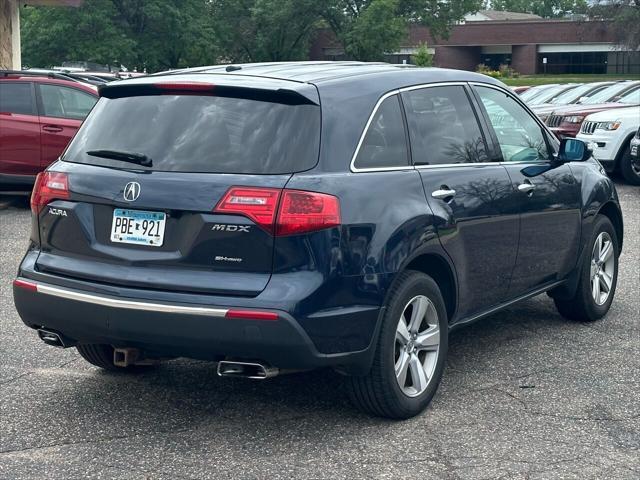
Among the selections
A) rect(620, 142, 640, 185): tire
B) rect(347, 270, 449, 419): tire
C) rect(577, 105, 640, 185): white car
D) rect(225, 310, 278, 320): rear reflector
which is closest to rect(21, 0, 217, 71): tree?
rect(577, 105, 640, 185): white car

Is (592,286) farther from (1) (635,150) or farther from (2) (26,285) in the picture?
(1) (635,150)

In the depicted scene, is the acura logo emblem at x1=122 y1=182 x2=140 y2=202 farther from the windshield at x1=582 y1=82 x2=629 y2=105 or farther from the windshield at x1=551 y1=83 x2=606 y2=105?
the windshield at x1=551 y1=83 x2=606 y2=105

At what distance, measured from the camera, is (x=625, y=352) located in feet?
21.6

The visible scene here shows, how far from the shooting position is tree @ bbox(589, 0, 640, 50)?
198 ft

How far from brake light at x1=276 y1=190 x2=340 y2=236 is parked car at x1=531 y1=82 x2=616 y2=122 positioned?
16.4 m

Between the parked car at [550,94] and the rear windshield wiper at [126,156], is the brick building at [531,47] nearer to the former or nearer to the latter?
the parked car at [550,94]

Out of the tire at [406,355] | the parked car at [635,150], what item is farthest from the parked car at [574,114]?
the tire at [406,355]

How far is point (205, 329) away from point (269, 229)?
1.68 ft

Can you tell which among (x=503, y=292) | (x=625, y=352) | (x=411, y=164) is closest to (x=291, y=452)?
(x=411, y=164)

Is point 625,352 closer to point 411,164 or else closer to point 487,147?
point 487,147

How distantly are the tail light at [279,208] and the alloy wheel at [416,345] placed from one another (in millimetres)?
740

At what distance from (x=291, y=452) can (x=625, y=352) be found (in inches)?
107

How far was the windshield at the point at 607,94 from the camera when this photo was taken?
20.5 metres

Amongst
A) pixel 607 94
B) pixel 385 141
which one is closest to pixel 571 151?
pixel 385 141
